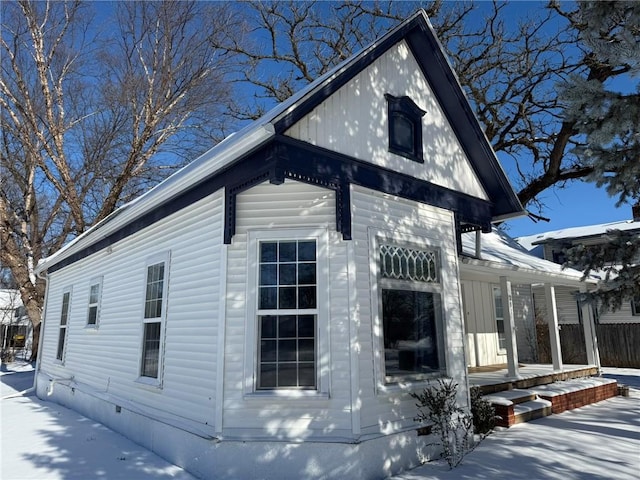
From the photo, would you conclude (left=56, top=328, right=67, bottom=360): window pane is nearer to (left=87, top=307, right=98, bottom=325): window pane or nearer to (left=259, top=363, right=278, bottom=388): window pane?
(left=87, top=307, right=98, bottom=325): window pane

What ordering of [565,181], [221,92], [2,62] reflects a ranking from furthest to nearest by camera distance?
[221,92]
[2,62]
[565,181]

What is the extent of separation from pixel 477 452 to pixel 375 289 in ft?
8.70

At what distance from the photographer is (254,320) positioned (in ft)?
17.7

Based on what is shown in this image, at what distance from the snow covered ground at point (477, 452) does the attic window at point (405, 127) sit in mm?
4239

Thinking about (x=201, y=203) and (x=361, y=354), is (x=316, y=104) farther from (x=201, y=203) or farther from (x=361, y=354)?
(x=361, y=354)

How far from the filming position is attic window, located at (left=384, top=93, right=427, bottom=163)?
21.5ft

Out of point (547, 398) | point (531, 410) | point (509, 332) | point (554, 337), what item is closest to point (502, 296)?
point (509, 332)

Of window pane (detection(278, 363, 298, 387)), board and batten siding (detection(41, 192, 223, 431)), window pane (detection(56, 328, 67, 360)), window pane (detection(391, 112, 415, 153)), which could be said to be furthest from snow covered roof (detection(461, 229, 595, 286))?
window pane (detection(56, 328, 67, 360))

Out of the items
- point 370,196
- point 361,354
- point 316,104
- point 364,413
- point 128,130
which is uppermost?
point 128,130

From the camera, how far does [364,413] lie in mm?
5117

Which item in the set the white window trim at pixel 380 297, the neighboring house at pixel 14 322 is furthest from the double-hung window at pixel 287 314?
the neighboring house at pixel 14 322

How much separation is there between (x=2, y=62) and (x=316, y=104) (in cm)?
1981

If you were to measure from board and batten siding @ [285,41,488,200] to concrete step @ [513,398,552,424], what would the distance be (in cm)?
380

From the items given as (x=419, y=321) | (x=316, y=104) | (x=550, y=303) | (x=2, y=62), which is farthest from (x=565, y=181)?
(x=2, y=62)
